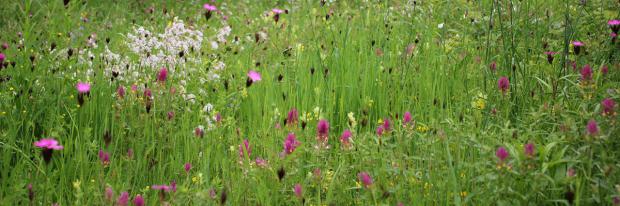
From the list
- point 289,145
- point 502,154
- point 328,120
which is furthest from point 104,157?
point 502,154

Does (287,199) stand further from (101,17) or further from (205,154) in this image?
(101,17)

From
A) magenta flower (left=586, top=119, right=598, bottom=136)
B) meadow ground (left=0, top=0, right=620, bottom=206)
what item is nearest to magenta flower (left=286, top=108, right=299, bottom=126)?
meadow ground (left=0, top=0, right=620, bottom=206)

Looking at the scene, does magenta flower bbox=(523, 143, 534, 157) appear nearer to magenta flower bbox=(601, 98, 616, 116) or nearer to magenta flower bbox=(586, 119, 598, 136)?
magenta flower bbox=(586, 119, 598, 136)

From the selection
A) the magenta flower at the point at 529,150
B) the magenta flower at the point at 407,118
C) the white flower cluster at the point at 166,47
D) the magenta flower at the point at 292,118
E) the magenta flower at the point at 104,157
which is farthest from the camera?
the white flower cluster at the point at 166,47

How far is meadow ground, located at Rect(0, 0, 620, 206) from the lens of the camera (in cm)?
201

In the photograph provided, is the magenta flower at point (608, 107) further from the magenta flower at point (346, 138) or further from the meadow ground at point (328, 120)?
the magenta flower at point (346, 138)

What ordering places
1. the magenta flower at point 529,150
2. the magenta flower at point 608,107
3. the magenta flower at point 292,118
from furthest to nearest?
the magenta flower at point 292,118 < the magenta flower at point 608,107 < the magenta flower at point 529,150

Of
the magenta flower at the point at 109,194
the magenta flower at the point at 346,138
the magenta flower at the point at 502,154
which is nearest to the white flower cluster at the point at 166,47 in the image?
the magenta flower at the point at 346,138

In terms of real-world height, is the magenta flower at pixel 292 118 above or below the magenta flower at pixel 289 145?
above

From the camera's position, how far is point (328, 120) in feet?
10.4

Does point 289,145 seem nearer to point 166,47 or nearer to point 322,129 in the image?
point 322,129

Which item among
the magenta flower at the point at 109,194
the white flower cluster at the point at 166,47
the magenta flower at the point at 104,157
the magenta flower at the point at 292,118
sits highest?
the white flower cluster at the point at 166,47

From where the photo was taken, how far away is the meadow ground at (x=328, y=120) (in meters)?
2.01

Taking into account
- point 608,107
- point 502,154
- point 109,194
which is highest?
point 608,107
